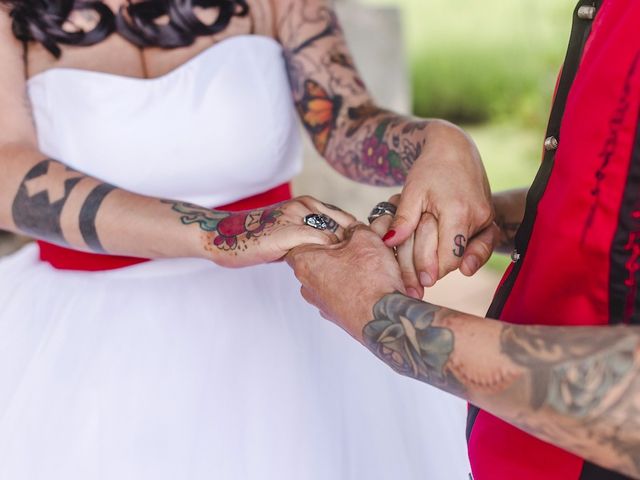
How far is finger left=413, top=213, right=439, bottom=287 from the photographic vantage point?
0.91 meters

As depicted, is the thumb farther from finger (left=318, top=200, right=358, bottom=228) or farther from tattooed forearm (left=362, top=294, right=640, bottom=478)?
tattooed forearm (left=362, top=294, right=640, bottom=478)

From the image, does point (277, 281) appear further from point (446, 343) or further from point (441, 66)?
point (441, 66)

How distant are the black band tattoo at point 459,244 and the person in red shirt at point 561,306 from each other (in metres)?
0.08

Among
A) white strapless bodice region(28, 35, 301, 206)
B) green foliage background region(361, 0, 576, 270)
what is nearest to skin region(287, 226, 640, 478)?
white strapless bodice region(28, 35, 301, 206)

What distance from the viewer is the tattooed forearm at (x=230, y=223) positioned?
955 millimetres

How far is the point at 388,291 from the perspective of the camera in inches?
29.5

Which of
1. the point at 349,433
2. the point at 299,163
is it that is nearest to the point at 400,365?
the point at 349,433

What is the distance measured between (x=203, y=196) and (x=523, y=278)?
58 cm

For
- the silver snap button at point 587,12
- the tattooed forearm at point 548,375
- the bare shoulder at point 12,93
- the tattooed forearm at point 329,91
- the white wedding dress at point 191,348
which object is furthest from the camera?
the tattooed forearm at point 329,91

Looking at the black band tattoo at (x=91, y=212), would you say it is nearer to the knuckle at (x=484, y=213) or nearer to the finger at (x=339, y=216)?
the finger at (x=339, y=216)

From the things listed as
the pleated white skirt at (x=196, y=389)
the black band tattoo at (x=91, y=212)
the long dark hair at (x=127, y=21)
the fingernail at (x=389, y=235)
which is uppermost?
the long dark hair at (x=127, y=21)

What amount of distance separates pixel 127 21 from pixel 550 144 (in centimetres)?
72

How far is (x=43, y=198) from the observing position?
1.06 metres

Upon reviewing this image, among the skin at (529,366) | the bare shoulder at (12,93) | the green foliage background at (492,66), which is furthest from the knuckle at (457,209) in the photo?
the green foliage background at (492,66)
